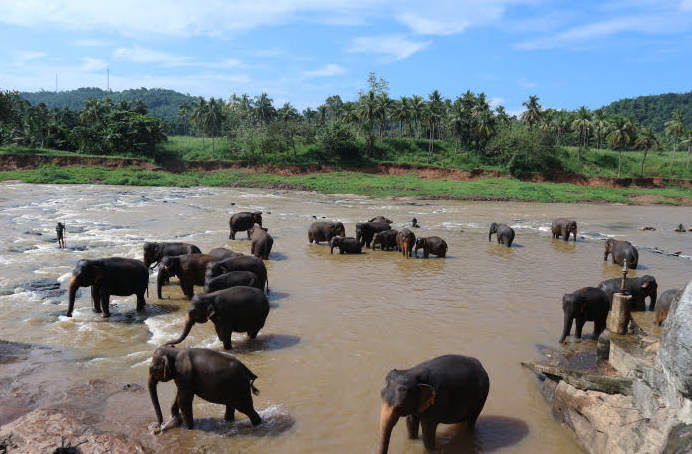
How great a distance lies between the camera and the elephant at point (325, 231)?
1917 centimetres

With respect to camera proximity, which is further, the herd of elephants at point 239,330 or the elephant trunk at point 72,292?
the elephant trunk at point 72,292

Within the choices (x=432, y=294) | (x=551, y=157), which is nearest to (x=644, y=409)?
(x=432, y=294)

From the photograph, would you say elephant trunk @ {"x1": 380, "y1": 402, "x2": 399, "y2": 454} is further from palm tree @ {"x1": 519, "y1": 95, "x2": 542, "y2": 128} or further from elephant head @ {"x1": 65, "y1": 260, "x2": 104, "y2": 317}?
palm tree @ {"x1": 519, "y1": 95, "x2": 542, "y2": 128}

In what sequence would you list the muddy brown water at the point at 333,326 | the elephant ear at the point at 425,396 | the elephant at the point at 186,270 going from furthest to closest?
the elephant at the point at 186,270 → the muddy brown water at the point at 333,326 → the elephant ear at the point at 425,396

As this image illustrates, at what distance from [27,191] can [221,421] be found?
42.8m

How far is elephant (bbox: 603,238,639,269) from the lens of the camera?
16.2m

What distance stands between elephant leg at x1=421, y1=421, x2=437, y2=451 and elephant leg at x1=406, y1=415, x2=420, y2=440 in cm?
26

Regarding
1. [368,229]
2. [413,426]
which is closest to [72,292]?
[413,426]

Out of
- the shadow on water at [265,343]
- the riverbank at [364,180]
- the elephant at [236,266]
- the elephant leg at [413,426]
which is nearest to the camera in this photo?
the elephant leg at [413,426]

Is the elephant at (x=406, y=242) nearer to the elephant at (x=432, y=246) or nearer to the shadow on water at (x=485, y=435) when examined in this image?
the elephant at (x=432, y=246)

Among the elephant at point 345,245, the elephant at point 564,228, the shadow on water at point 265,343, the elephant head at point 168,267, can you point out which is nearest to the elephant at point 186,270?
the elephant head at point 168,267

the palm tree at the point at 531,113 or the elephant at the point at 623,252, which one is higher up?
the palm tree at the point at 531,113

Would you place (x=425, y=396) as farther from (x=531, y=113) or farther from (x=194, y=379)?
(x=531, y=113)

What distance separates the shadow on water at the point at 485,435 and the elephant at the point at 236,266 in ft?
20.2
